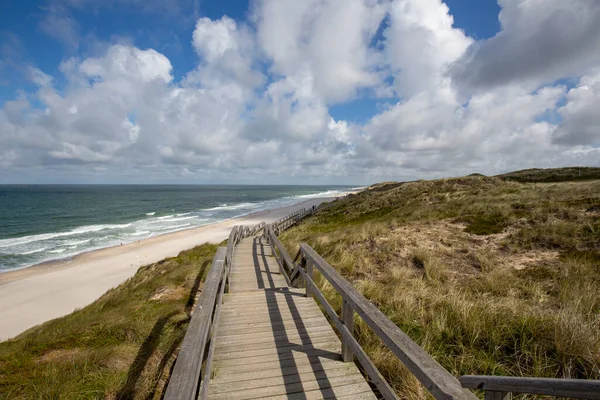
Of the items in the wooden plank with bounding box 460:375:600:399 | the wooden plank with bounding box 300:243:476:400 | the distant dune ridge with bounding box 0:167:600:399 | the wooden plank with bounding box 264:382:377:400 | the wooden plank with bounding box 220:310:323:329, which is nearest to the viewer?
the wooden plank with bounding box 460:375:600:399

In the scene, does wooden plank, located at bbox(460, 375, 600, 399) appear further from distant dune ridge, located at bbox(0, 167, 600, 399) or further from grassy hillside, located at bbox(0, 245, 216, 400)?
grassy hillside, located at bbox(0, 245, 216, 400)

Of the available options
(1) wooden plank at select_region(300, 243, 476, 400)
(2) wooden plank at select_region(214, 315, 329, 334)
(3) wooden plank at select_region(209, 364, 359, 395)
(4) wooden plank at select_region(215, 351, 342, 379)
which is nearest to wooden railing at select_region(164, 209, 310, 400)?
(3) wooden plank at select_region(209, 364, 359, 395)

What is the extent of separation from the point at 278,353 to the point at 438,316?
274 cm

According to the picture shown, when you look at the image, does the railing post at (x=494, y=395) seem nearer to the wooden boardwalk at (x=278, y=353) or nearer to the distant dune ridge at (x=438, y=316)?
the distant dune ridge at (x=438, y=316)

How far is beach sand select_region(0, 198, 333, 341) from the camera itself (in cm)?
1307

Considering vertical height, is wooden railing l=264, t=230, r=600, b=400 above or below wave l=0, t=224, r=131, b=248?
above

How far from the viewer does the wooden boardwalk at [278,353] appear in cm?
313

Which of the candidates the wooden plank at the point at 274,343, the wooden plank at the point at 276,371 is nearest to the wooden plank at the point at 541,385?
the wooden plank at the point at 276,371

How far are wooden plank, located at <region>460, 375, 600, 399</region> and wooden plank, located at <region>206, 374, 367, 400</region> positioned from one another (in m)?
1.98

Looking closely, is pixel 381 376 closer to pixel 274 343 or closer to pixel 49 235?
pixel 274 343

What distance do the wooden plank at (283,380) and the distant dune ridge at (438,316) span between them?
0.49 m

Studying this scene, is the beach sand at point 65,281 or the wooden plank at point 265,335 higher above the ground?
the wooden plank at point 265,335

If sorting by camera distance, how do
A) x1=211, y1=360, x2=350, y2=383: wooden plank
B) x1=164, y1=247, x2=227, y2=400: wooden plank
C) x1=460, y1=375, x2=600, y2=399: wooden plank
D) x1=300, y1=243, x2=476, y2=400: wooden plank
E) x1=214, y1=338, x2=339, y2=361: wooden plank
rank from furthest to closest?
x1=214, y1=338, x2=339, y2=361: wooden plank
x1=211, y1=360, x2=350, y2=383: wooden plank
x1=164, y1=247, x2=227, y2=400: wooden plank
x1=300, y1=243, x2=476, y2=400: wooden plank
x1=460, y1=375, x2=600, y2=399: wooden plank

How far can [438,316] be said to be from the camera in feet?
15.0
